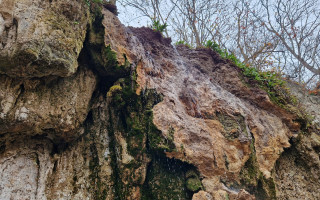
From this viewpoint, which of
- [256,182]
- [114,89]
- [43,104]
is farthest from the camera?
[114,89]

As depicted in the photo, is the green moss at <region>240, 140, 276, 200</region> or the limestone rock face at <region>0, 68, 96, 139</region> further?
the green moss at <region>240, 140, 276, 200</region>

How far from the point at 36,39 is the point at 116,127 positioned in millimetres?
2449

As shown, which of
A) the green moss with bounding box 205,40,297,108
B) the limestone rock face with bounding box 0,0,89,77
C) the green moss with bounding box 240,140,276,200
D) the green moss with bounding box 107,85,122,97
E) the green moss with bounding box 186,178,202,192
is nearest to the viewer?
the limestone rock face with bounding box 0,0,89,77

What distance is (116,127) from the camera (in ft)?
16.1

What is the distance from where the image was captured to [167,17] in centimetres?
1232

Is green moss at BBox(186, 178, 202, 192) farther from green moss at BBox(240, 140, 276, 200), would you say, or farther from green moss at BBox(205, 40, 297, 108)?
green moss at BBox(205, 40, 297, 108)

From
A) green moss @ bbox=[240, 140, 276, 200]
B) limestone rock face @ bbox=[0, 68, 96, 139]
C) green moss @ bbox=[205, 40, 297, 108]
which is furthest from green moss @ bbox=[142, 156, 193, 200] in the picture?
green moss @ bbox=[205, 40, 297, 108]

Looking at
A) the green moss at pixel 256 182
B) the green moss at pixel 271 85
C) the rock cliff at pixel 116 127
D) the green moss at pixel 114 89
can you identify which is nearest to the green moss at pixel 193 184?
the rock cliff at pixel 116 127

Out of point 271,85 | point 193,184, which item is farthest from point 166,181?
point 271,85

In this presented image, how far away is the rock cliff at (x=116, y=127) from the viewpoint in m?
3.77

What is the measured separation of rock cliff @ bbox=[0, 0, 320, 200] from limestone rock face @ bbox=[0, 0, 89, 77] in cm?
2

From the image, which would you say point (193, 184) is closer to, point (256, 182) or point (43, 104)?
point (256, 182)

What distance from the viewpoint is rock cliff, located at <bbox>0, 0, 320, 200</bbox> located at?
149 inches

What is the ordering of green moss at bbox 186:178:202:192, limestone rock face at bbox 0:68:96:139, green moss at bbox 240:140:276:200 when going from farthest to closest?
green moss at bbox 240:140:276:200 < green moss at bbox 186:178:202:192 < limestone rock face at bbox 0:68:96:139
